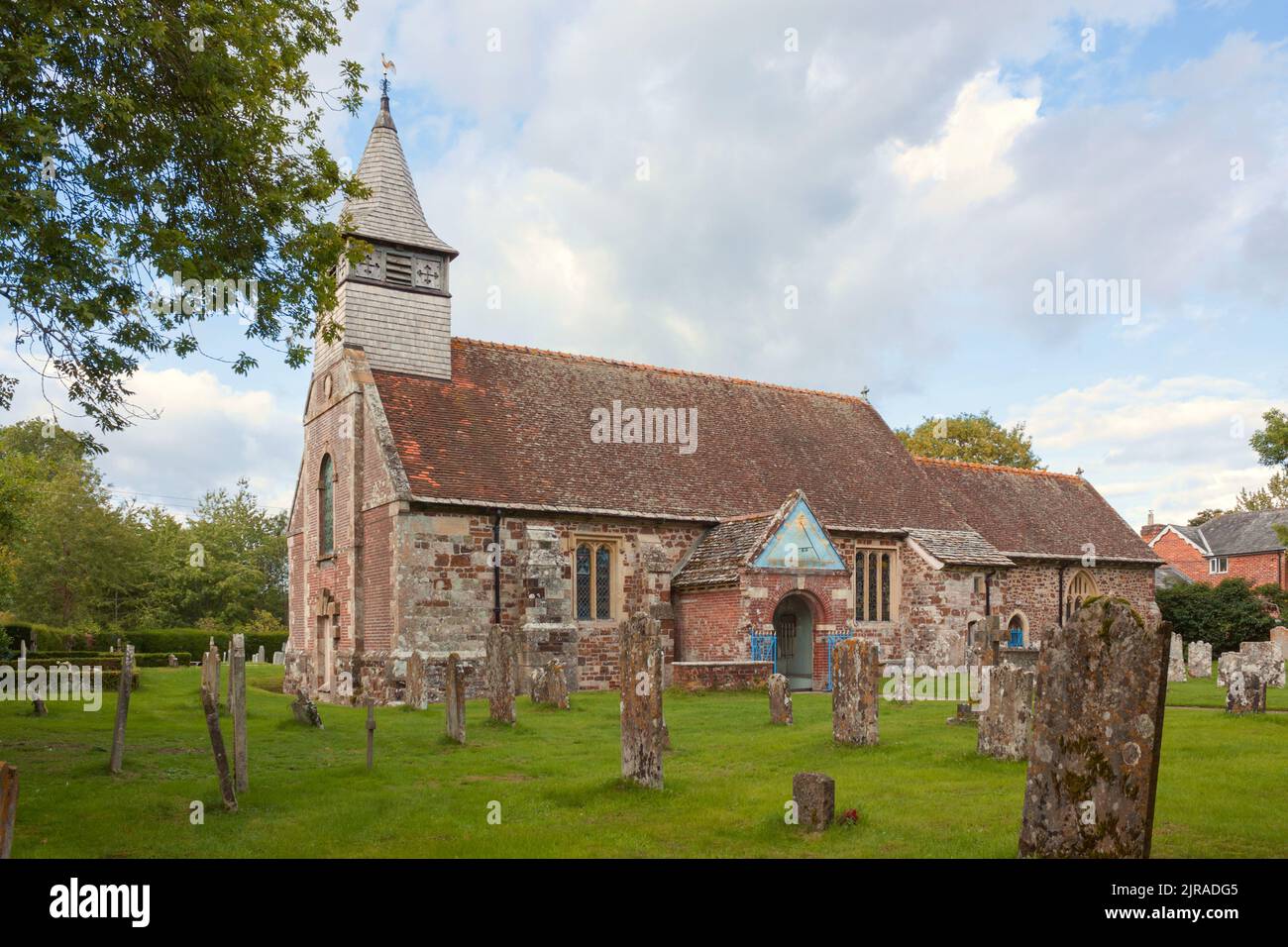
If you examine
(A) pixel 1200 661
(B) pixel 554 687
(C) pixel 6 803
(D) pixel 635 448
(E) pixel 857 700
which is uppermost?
(D) pixel 635 448

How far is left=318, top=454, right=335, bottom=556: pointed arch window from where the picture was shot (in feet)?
85.7

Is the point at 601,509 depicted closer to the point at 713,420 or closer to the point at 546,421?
the point at 546,421

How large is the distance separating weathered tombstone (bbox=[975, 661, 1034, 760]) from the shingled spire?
1833 cm

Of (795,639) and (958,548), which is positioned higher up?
(958,548)

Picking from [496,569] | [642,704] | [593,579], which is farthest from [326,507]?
[642,704]

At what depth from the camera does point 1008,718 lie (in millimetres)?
11758

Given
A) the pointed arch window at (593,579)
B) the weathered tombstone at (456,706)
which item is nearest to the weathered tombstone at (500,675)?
the weathered tombstone at (456,706)

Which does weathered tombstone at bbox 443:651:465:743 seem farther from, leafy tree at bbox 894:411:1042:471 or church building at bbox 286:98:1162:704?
leafy tree at bbox 894:411:1042:471

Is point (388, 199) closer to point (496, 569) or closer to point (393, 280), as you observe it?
point (393, 280)

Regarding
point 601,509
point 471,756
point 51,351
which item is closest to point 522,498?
point 601,509

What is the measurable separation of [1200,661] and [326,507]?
25091mm

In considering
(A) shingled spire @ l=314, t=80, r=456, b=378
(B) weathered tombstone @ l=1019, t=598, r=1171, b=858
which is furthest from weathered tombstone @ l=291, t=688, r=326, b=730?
(B) weathered tombstone @ l=1019, t=598, r=1171, b=858

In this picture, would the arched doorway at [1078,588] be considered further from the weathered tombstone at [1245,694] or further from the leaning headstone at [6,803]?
the leaning headstone at [6,803]
